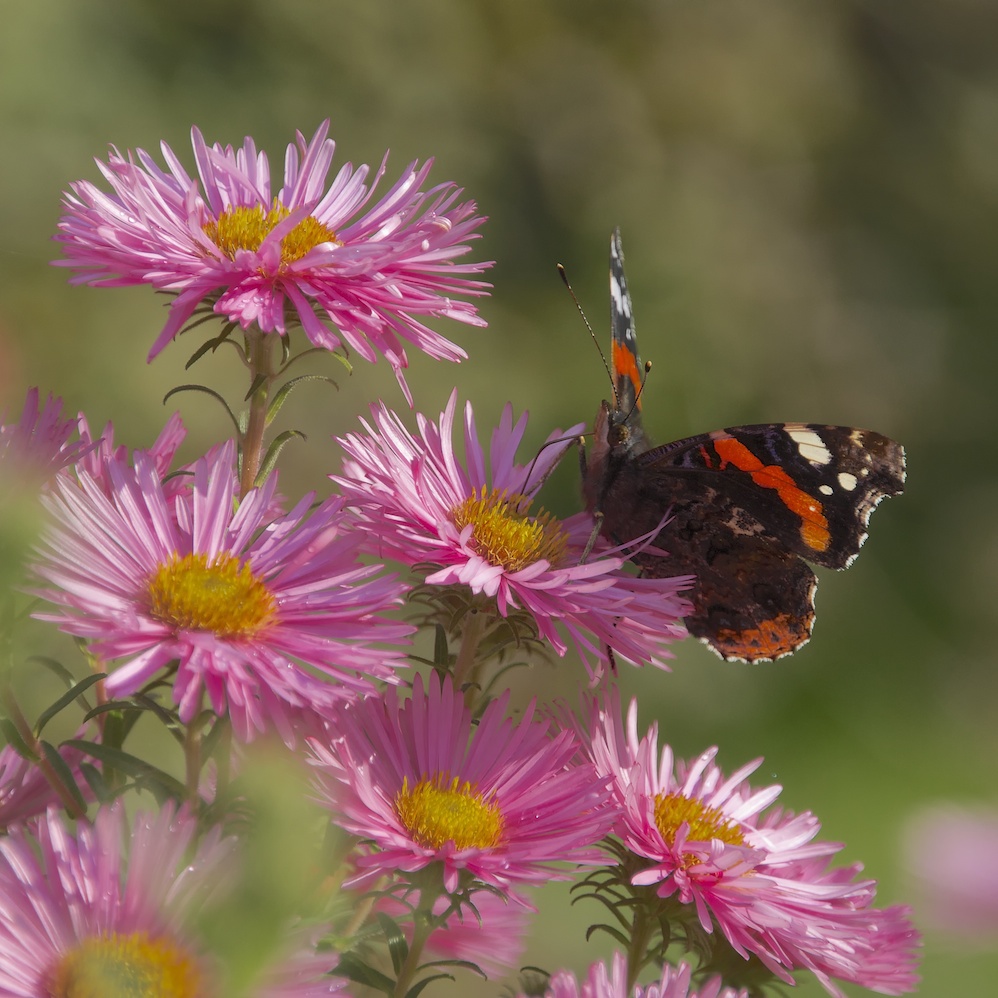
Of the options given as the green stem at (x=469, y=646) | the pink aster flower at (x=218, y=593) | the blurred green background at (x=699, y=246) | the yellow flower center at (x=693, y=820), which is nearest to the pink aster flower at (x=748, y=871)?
the yellow flower center at (x=693, y=820)

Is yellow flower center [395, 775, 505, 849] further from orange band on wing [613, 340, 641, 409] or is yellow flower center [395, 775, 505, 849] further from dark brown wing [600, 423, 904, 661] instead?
orange band on wing [613, 340, 641, 409]

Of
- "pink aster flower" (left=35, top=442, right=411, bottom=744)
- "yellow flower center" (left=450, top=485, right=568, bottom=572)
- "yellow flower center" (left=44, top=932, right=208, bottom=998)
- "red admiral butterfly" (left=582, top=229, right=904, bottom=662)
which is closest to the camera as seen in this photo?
"yellow flower center" (left=44, top=932, right=208, bottom=998)

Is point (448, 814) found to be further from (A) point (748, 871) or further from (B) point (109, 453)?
(B) point (109, 453)

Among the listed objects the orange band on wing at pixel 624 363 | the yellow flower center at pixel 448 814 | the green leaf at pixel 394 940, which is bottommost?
the green leaf at pixel 394 940

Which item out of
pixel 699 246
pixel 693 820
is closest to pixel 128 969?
pixel 693 820

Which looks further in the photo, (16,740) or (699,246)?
(699,246)

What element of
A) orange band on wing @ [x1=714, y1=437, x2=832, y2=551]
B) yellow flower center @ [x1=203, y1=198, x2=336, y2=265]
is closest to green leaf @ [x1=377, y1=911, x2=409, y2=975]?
yellow flower center @ [x1=203, y1=198, x2=336, y2=265]

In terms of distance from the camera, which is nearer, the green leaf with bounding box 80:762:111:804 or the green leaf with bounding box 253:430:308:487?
the green leaf with bounding box 80:762:111:804

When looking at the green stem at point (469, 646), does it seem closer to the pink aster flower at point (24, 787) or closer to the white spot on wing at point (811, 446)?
the pink aster flower at point (24, 787)

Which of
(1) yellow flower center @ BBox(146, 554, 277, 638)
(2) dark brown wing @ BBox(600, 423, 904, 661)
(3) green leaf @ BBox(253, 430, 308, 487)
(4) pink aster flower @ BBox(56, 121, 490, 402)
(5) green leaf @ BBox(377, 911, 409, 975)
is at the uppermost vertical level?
(2) dark brown wing @ BBox(600, 423, 904, 661)
